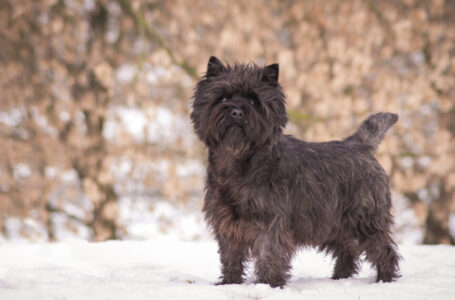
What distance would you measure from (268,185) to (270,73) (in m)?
0.96

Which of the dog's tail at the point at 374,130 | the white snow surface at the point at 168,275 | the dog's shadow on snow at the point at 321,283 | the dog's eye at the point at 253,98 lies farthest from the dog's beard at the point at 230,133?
the dog's tail at the point at 374,130

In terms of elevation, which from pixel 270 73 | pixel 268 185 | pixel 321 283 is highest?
pixel 270 73

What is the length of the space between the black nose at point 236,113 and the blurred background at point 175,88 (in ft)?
16.2

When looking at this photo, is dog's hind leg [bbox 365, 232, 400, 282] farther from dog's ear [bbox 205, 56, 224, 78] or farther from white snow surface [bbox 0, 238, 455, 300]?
dog's ear [bbox 205, 56, 224, 78]

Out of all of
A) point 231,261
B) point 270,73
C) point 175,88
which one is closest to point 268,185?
point 231,261

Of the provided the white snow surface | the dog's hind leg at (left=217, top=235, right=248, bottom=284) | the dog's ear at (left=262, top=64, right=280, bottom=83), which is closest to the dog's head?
the dog's ear at (left=262, top=64, right=280, bottom=83)

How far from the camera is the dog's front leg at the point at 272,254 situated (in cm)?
445

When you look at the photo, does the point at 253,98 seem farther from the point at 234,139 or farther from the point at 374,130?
the point at 374,130

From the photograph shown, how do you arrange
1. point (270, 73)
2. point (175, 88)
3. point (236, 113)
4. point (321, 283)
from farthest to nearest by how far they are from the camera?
point (175, 88), point (321, 283), point (270, 73), point (236, 113)

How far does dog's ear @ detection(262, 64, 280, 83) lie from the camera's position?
15.2ft

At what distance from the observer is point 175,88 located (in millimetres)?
10562

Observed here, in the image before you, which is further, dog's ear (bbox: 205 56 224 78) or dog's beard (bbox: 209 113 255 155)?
dog's ear (bbox: 205 56 224 78)

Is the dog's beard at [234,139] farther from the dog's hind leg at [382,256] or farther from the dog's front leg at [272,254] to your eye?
the dog's hind leg at [382,256]

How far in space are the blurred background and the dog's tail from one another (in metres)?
3.42
